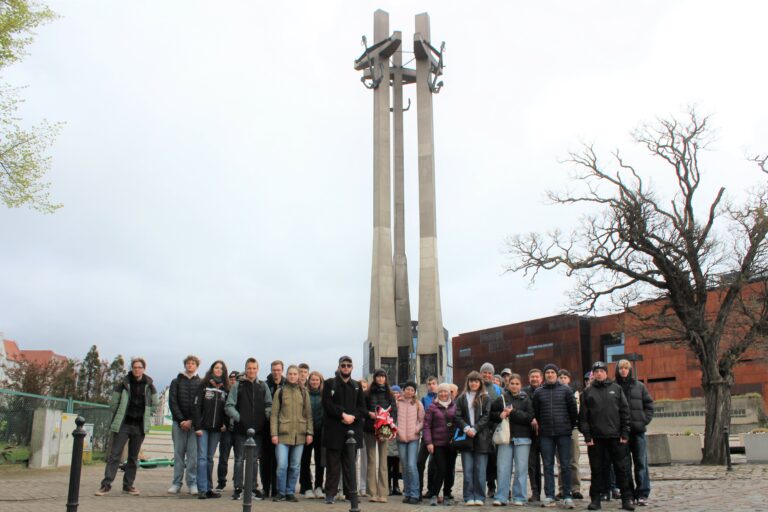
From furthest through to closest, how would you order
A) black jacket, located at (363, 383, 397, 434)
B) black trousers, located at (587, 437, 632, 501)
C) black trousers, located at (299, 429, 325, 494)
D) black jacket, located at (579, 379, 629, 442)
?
black trousers, located at (299, 429, 325, 494)
black jacket, located at (363, 383, 397, 434)
black jacket, located at (579, 379, 629, 442)
black trousers, located at (587, 437, 632, 501)

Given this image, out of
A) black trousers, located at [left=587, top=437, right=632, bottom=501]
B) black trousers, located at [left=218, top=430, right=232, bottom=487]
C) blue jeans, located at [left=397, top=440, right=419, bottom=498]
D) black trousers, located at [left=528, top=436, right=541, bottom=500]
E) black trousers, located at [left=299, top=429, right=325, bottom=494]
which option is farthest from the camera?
black trousers, located at [left=299, top=429, right=325, bottom=494]

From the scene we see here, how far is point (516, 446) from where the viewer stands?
355 inches

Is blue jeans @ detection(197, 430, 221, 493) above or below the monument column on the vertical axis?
below

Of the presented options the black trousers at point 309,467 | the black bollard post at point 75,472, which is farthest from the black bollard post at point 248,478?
the black trousers at point 309,467

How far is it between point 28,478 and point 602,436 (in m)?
9.14

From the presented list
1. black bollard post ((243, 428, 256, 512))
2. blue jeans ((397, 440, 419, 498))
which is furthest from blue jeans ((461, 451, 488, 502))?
black bollard post ((243, 428, 256, 512))

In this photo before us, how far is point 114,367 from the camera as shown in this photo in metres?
51.3

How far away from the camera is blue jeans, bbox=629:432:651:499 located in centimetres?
873

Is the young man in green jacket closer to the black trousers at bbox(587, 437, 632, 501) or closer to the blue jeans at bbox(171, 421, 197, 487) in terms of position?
the blue jeans at bbox(171, 421, 197, 487)

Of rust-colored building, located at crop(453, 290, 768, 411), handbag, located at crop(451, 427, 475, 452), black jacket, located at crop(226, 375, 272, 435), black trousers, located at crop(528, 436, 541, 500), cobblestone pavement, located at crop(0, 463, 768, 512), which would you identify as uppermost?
rust-colored building, located at crop(453, 290, 768, 411)

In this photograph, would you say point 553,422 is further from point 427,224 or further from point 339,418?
point 427,224

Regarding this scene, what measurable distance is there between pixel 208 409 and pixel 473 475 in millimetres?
3458

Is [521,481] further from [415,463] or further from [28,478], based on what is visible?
[28,478]

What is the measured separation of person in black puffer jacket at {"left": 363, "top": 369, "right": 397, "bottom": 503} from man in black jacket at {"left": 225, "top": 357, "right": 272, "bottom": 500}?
1.32 m
